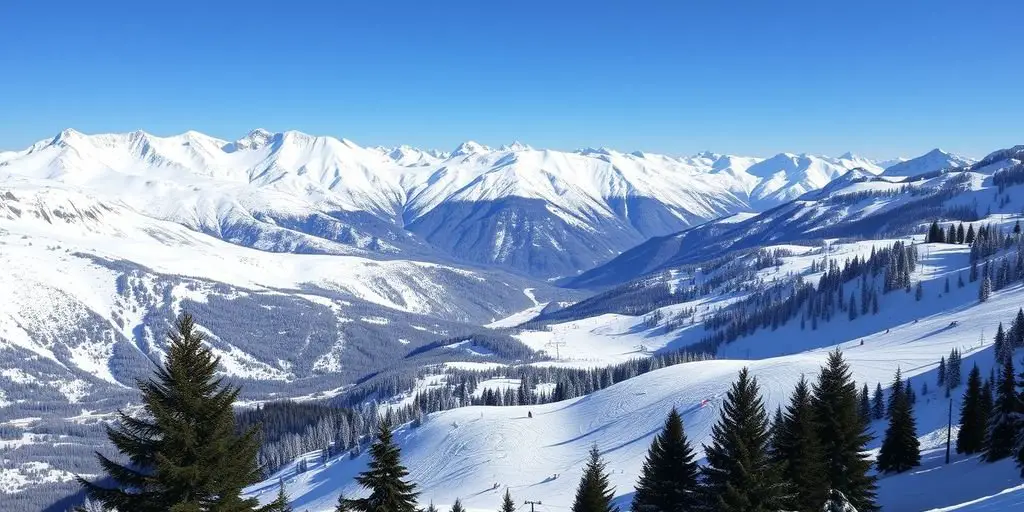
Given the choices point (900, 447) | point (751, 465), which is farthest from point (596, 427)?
point (751, 465)

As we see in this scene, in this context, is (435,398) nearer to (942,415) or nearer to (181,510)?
(942,415)

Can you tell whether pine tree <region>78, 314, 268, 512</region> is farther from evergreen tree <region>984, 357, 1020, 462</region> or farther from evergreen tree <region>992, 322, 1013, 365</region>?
evergreen tree <region>992, 322, 1013, 365</region>

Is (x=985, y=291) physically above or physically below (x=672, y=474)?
below

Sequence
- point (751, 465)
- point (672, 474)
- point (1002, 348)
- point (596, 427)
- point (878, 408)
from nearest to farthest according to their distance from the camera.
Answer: point (751, 465) < point (672, 474) < point (878, 408) < point (1002, 348) < point (596, 427)

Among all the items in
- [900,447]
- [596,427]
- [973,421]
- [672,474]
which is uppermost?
[672,474]

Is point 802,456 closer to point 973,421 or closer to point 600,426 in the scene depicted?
point 973,421

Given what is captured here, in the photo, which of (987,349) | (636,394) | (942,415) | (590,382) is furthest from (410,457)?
(987,349)

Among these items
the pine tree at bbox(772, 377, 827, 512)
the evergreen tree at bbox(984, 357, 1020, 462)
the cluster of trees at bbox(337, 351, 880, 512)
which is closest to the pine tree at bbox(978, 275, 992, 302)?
the evergreen tree at bbox(984, 357, 1020, 462)

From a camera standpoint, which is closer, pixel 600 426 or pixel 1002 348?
pixel 1002 348
